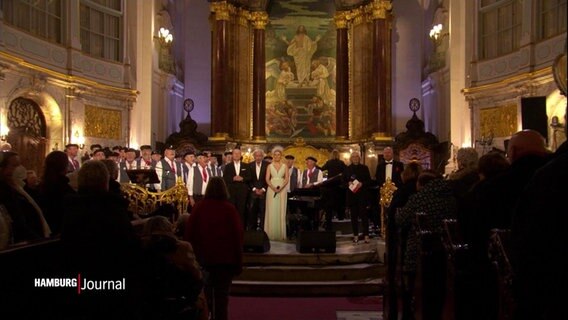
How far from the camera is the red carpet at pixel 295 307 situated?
8055 millimetres

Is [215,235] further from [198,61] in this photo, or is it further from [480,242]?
[198,61]

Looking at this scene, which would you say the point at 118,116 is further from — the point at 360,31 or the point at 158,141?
the point at 360,31

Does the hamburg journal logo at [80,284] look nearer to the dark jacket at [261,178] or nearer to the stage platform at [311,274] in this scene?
the stage platform at [311,274]

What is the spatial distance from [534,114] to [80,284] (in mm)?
11557

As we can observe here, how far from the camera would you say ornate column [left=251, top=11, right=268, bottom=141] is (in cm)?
2450

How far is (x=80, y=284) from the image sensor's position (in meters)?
3.59

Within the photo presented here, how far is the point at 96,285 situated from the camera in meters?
3.59

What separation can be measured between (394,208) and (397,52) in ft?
64.1

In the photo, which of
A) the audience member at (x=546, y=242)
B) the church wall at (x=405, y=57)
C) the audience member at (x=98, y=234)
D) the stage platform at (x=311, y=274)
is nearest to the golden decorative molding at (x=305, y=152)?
the church wall at (x=405, y=57)

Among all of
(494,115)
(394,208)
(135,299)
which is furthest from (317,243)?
(494,115)

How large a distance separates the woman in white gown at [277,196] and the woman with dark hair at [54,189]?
7233mm

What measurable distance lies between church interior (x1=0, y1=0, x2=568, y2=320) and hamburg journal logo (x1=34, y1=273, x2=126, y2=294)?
0.02 metres

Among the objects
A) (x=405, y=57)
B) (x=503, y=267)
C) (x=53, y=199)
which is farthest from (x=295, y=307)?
(x=405, y=57)

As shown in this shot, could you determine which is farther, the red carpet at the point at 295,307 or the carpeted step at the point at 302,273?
the carpeted step at the point at 302,273
